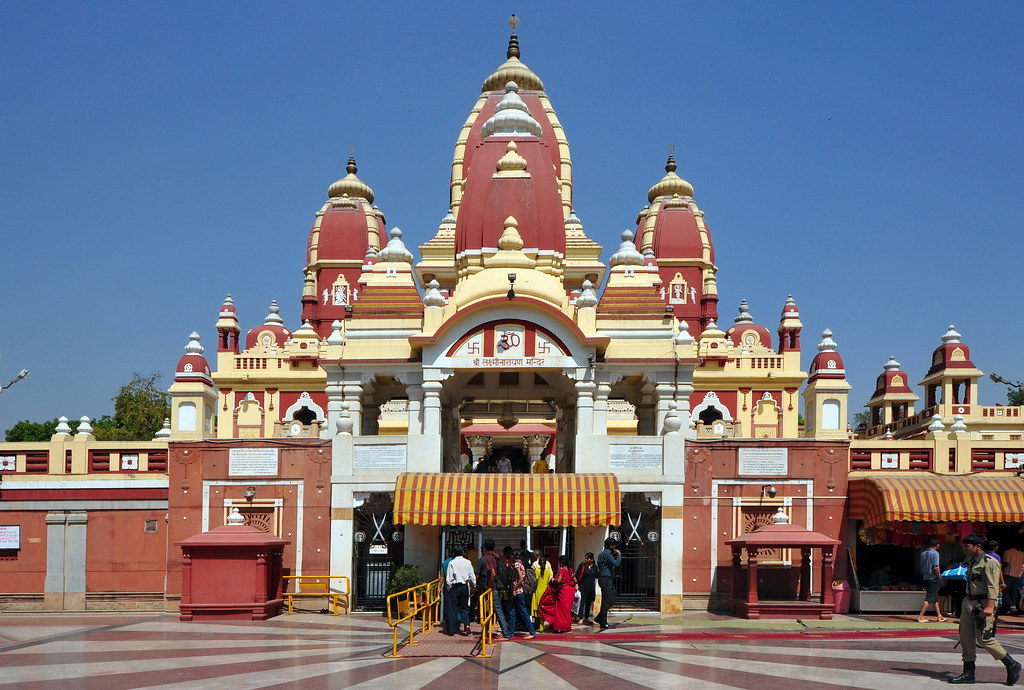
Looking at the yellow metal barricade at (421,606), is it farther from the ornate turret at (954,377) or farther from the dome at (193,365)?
the ornate turret at (954,377)

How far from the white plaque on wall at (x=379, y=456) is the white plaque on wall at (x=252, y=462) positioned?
7.01 feet

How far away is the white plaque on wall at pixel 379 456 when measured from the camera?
2602 centimetres

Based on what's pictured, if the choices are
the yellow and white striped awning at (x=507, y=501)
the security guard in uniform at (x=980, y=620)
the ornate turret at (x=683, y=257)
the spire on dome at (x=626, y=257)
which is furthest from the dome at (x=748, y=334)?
the security guard in uniform at (x=980, y=620)

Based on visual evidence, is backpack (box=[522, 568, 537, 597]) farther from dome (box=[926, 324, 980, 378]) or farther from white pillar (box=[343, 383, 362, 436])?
dome (box=[926, 324, 980, 378])

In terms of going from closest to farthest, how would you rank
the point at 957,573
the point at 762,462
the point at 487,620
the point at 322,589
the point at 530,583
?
the point at 487,620, the point at 530,583, the point at 957,573, the point at 322,589, the point at 762,462

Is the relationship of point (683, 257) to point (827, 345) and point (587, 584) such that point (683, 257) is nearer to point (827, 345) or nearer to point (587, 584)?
point (827, 345)

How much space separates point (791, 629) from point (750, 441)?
5961 mm

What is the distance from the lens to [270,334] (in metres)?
44.9

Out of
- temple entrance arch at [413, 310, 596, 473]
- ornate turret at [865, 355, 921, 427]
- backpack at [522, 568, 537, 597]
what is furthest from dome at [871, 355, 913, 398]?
backpack at [522, 568, 537, 597]

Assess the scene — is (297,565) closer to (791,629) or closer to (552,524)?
(552,524)

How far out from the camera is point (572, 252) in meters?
38.2

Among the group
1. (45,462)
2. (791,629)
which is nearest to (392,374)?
(45,462)

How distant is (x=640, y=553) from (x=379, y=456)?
6394 mm

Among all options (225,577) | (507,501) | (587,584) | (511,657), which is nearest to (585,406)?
(507,501)
